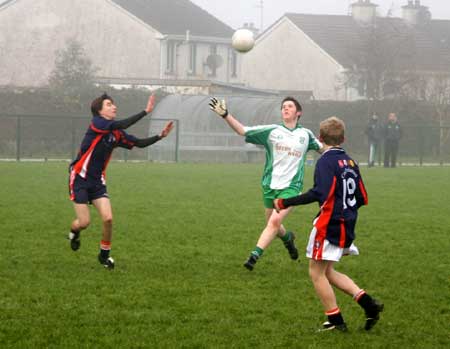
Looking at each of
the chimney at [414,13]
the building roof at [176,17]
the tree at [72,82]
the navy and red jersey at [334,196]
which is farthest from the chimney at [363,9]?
the navy and red jersey at [334,196]

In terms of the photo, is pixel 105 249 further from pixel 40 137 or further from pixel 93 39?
pixel 93 39

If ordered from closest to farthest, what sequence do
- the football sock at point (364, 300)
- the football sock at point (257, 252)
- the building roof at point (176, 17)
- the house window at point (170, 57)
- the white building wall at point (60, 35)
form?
the football sock at point (364, 300), the football sock at point (257, 252), the white building wall at point (60, 35), the house window at point (170, 57), the building roof at point (176, 17)

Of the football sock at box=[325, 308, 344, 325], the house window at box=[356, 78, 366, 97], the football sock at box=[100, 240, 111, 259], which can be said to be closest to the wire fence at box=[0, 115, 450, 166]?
the house window at box=[356, 78, 366, 97]

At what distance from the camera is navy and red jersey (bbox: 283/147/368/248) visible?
23.1ft

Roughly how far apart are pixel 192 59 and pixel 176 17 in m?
3.46

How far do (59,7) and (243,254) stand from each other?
4796cm

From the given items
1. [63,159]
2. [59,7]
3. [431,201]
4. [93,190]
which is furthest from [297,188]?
[59,7]

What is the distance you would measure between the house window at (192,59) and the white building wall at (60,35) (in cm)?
249

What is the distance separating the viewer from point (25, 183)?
21531 millimetres

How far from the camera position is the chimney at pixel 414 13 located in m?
A: 72.4

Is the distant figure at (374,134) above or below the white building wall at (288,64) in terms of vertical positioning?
below

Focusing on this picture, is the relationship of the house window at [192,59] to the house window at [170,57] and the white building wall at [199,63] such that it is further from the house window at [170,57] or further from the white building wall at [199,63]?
the house window at [170,57]

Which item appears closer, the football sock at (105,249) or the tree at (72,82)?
the football sock at (105,249)

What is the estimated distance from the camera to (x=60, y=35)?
2237 inches
